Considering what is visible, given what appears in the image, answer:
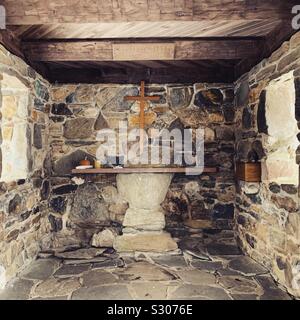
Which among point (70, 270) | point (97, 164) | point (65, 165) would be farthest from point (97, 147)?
point (70, 270)

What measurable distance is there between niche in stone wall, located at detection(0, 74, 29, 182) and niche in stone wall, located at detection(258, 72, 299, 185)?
260cm

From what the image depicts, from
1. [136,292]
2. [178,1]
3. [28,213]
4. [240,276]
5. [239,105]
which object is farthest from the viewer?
[239,105]

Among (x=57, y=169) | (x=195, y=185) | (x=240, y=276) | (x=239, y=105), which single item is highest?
(x=239, y=105)

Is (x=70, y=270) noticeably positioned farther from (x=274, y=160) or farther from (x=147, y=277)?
(x=274, y=160)

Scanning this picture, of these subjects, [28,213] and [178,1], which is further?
[28,213]

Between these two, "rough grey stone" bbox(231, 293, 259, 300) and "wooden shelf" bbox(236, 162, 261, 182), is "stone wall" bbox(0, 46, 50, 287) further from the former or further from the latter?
"wooden shelf" bbox(236, 162, 261, 182)

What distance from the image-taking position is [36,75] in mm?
3309

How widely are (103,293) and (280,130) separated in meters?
2.23

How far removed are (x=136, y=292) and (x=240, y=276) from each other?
1099 millimetres

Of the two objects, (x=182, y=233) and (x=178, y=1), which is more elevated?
(x=178, y=1)

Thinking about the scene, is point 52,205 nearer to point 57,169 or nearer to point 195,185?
point 57,169

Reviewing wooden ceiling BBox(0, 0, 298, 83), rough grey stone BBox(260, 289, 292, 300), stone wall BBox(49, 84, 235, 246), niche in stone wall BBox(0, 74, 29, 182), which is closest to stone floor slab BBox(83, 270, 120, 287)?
stone wall BBox(49, 84, 235, 246)

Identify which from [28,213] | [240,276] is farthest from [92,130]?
[240,276]

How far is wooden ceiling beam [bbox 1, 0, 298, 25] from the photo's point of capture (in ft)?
6.85
